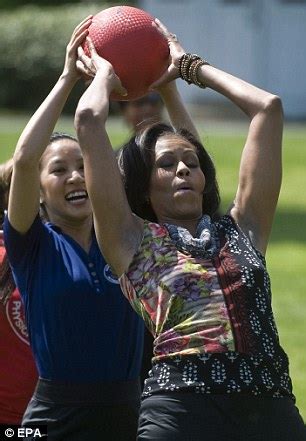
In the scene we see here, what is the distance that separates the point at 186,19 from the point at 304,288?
29698 mm

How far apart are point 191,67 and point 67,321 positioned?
1050 millimetres

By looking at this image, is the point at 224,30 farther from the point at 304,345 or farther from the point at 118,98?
the point at 118,98

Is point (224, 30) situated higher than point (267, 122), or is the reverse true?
point (224, 30)

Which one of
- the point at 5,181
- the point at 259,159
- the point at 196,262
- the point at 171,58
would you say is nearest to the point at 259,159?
the point at 259,159

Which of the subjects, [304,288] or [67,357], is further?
[304,288]

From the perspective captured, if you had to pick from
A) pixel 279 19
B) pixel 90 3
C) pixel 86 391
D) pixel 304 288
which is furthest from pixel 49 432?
pixel 90 3

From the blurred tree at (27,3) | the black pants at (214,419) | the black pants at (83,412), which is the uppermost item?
the blurred tree at (27,3)

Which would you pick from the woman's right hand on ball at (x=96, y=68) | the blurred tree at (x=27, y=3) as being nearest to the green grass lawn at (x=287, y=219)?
the woman's right hand on ball at (x=96, y=68)

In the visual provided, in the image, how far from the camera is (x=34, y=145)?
5133 mm

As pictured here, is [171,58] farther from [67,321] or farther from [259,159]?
[67,321]

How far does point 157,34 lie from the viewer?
538 cm

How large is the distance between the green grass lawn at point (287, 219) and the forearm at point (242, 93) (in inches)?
57.0

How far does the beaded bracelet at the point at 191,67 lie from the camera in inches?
200

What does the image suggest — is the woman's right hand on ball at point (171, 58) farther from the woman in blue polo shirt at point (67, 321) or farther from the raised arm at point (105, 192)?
the raised arm at point (105, 192)
